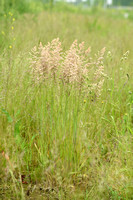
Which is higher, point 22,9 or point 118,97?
point 22,9

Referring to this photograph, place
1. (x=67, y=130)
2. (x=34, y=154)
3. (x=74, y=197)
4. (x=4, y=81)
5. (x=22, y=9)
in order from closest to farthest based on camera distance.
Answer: (x=74, y=197)
(x=67, y=130)
(x=34, y=154)
(x=4, y=81)
(x=22, y=9)

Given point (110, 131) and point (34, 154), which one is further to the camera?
point (110, 131)

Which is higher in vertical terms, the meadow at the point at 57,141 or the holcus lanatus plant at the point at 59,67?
the holcus lanatus plant at the point at 59,67

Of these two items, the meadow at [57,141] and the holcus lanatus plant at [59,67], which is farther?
the holcus lanatus plant at [59,67]

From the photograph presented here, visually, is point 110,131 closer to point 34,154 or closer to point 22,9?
point 34,154

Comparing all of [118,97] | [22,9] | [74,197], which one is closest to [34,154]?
[74,197]

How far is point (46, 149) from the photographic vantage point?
207 cm

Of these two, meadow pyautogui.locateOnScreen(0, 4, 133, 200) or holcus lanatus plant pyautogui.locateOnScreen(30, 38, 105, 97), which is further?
holcus lanatus plant pyautogui.locateOnScreen(30, 38, 105, 97)

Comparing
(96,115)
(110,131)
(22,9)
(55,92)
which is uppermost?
(22,9)

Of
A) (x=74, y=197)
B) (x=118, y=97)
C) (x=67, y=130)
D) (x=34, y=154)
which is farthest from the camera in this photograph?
(x=118, y=97)

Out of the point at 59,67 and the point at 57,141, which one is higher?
the point at 59,67

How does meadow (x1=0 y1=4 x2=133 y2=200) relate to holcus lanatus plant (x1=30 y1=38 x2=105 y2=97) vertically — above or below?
below

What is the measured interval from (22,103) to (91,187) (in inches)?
37.2

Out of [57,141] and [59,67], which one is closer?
[57,141]
